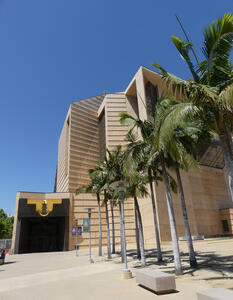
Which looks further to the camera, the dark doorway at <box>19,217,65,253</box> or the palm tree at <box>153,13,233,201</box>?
the dark doorway at <box>19,217,65,253</box>

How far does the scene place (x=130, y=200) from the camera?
40438mm

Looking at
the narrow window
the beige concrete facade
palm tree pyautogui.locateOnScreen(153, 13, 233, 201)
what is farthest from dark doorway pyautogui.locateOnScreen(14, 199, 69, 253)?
palm tree pyautogui.locateOnScreen(153, 13, 233, 201)

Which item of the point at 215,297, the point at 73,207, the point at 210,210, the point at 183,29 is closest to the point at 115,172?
the point at 183,29

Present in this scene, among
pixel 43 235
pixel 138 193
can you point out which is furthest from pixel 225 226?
pixel 43 235

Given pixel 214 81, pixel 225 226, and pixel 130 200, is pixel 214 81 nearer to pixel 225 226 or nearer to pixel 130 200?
pixel 130 200

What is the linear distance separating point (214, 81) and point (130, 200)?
115 ft

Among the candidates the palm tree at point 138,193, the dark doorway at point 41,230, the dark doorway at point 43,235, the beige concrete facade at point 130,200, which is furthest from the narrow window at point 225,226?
the palm tree at point 138,193

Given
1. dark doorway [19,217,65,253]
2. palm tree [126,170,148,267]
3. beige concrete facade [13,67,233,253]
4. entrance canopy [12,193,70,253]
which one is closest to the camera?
palm tree [126,170,148,267]

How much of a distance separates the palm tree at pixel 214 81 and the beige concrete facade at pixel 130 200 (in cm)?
2090

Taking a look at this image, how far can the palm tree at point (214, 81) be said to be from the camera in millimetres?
6824

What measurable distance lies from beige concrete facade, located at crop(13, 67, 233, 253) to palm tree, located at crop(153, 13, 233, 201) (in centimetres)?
2090

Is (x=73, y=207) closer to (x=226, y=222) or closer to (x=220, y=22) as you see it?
(x=226, y=222)

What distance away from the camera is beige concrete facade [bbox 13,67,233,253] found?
3453cm

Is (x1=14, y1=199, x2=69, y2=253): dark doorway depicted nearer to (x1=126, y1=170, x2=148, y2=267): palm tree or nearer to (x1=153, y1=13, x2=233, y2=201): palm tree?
(x1=126, y1=170, x2=148, y2=267): palm tree
